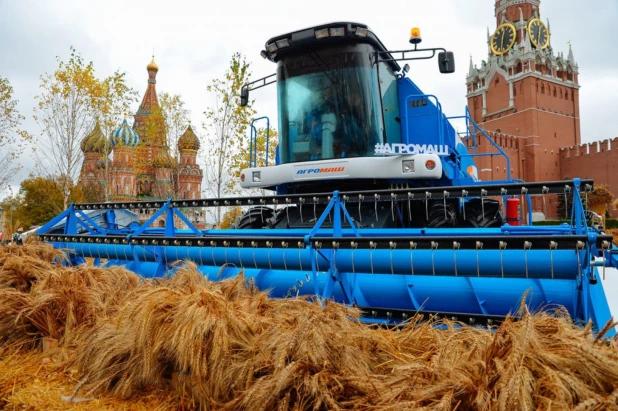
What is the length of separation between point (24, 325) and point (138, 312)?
1445 millimetres

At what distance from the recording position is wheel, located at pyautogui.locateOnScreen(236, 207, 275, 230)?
6.50 m

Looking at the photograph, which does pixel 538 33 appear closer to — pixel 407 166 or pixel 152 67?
pixel 152 67

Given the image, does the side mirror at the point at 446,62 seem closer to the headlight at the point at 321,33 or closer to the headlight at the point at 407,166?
the headlight at the point at 407,166

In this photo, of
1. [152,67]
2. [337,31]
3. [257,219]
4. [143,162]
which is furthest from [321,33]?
[152,67]

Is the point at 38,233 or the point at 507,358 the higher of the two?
the point at 38,233

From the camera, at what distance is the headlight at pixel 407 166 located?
505cm

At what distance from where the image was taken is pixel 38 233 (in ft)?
19.6

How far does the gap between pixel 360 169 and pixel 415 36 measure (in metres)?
1.75

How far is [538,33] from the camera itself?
7569 cm

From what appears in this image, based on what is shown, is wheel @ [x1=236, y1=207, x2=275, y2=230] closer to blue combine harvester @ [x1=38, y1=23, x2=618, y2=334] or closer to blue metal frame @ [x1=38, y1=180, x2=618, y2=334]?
blue combine harvester @ [x1=38, y1=23, x2=618, y2=334]

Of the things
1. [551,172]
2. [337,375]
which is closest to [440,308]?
[337,375]

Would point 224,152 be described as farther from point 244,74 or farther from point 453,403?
point 453,403

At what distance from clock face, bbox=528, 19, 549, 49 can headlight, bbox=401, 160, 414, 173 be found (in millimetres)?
80312

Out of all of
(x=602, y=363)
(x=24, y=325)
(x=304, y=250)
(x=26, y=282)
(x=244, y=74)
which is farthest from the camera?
(x=244, y=74)
